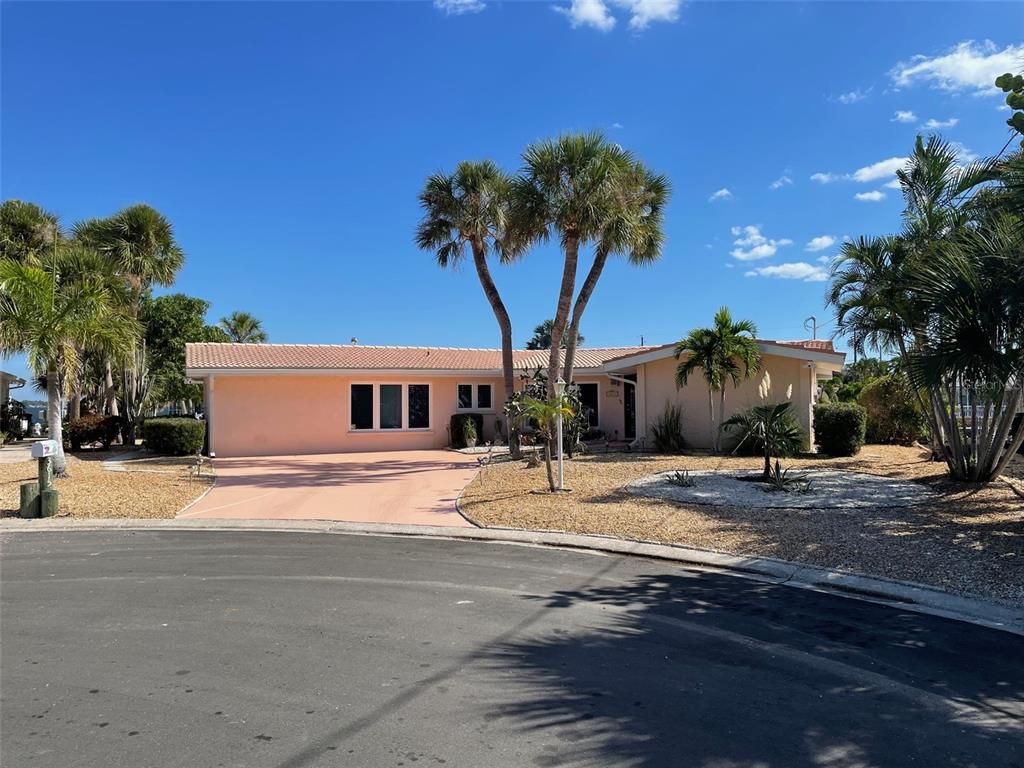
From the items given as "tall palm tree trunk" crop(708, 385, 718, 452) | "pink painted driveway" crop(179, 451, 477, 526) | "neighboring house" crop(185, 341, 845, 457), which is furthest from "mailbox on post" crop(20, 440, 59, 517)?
"tall palm tree trunk" crop(708, 385, 718, 452)

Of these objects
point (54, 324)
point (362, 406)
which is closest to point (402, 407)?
point (362, 406)

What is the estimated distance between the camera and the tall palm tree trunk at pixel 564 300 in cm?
1694

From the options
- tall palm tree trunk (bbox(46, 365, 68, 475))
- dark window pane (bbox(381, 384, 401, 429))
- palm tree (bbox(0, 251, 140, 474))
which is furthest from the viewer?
dark window pane (bbox(381, 384, 401, 429))

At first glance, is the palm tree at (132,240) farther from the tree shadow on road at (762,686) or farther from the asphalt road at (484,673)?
the tree shadow on road at (762,686)

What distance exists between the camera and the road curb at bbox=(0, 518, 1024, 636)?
6219 millimetres

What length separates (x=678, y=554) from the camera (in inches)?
327

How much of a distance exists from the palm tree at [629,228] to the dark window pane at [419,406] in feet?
20.9

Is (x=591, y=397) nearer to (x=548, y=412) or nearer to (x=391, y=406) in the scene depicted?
(x=391, y=406)

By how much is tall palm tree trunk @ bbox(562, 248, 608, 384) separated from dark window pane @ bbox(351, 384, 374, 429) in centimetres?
721

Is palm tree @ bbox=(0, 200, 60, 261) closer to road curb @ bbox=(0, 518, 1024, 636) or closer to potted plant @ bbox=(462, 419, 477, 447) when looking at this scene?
potted plant @ bbox=(462, 419, 477, 447)

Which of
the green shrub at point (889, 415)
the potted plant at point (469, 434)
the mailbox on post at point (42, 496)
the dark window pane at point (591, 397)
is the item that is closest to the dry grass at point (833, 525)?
the green shrub at point (889, 415)

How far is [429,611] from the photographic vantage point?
6.01 m

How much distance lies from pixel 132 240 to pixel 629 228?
18567mm

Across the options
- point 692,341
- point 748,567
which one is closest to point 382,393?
point 692,341
